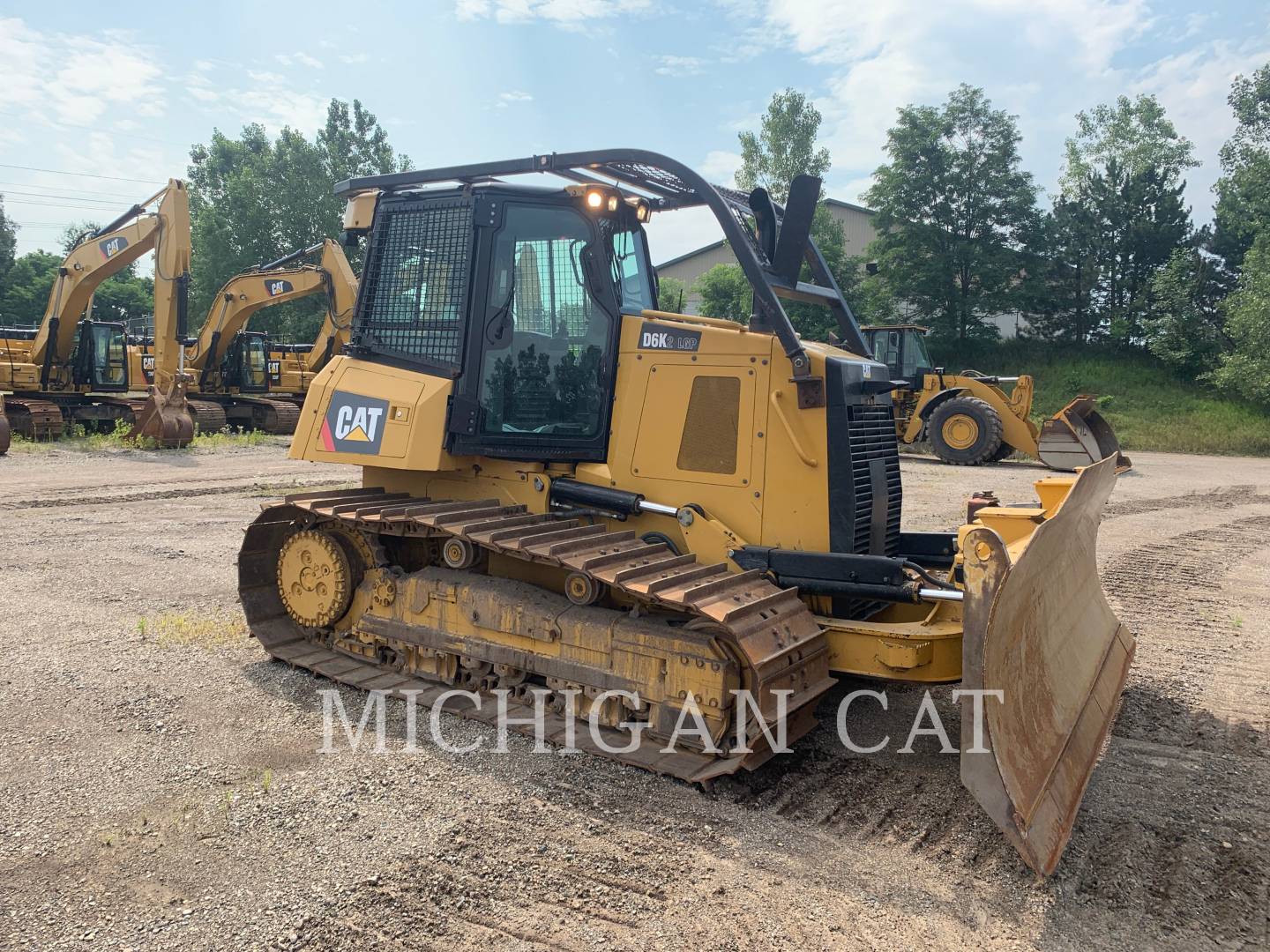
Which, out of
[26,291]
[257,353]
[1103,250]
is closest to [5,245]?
[26,291]

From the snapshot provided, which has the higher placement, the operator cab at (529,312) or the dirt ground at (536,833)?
the operator cab at (529,312)

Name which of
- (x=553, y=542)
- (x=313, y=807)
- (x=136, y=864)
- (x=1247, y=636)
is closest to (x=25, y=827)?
(x=136, y=864)

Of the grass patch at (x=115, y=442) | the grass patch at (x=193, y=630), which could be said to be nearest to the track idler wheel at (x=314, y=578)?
the grass patch at (x=193, y=630)

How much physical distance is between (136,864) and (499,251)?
140 inches

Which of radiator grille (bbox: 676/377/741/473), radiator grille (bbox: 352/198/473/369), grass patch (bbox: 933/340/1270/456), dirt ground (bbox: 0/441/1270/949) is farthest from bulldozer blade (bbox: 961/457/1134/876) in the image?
grass patch (bbox: 933/340/1270/456)

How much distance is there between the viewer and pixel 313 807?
3818 millimetres

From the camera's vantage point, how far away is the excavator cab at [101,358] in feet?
67.1

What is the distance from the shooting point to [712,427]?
4.94 meters

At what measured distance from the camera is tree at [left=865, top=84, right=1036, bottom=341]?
3500 cm

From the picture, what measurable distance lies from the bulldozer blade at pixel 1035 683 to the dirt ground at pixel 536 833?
26cm

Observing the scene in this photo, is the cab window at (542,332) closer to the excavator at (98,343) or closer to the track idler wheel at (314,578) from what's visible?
the track idler wheel at (314,578)

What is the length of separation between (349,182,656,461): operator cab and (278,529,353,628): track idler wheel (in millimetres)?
1029

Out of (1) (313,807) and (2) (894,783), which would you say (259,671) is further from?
(2) (894,783)

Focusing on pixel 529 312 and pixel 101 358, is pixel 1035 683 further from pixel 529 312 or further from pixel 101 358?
pixel 101 358
